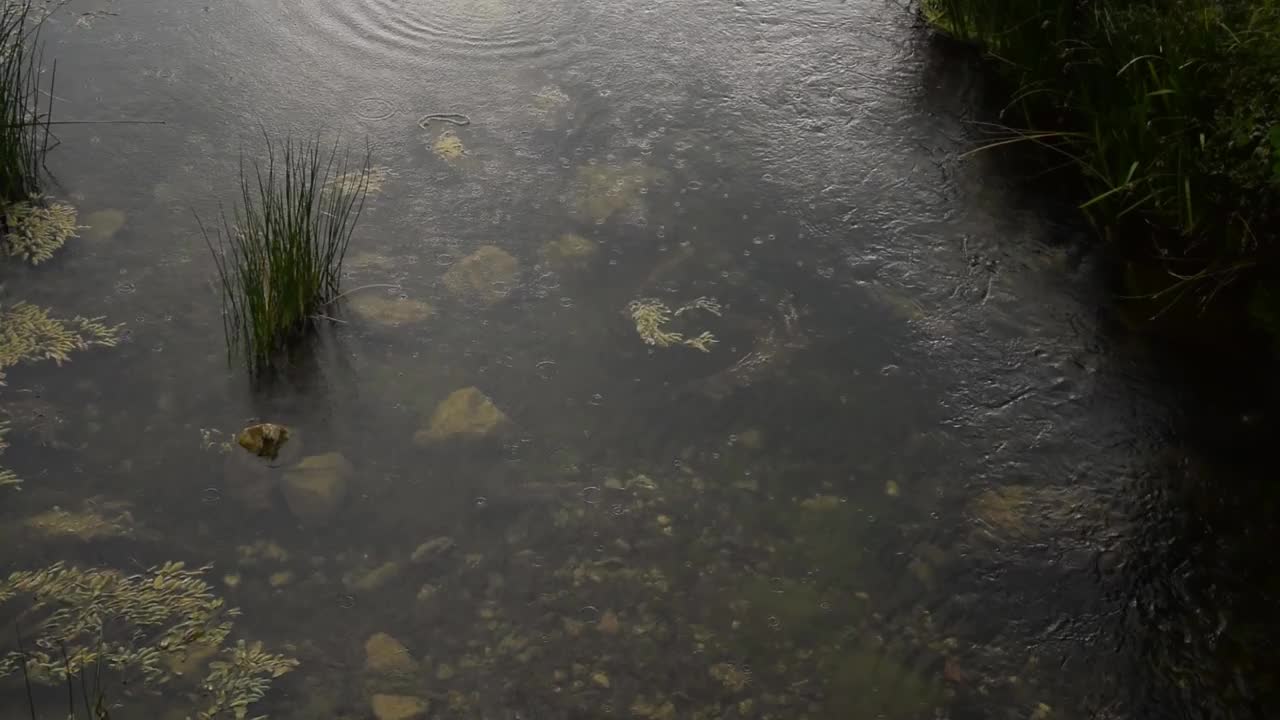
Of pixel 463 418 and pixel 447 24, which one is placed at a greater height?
pixel 447 24

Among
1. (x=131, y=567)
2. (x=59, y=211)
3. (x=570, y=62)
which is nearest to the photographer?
(x=131, y=567)

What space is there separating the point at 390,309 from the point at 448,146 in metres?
0.87

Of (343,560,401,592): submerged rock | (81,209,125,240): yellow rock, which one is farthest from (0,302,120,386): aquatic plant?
(343,560,401,592): submerged rock

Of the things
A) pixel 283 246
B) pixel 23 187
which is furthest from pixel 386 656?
pixel 23 187

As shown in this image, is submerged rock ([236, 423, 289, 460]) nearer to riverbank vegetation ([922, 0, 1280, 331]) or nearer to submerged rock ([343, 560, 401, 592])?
submerged rock ([343, 560, 401, 592])

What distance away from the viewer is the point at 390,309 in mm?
3701

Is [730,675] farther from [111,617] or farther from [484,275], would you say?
[484,275]

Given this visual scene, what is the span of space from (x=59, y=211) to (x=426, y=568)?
2.04m

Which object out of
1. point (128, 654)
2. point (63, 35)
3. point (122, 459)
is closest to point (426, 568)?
point (128, 654)

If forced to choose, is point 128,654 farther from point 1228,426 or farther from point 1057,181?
point 1057,181

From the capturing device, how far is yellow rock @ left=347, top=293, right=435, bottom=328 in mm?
3670

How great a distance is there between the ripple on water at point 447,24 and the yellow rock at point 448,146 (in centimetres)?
59

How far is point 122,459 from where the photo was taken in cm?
321

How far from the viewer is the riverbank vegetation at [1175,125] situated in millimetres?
3512
